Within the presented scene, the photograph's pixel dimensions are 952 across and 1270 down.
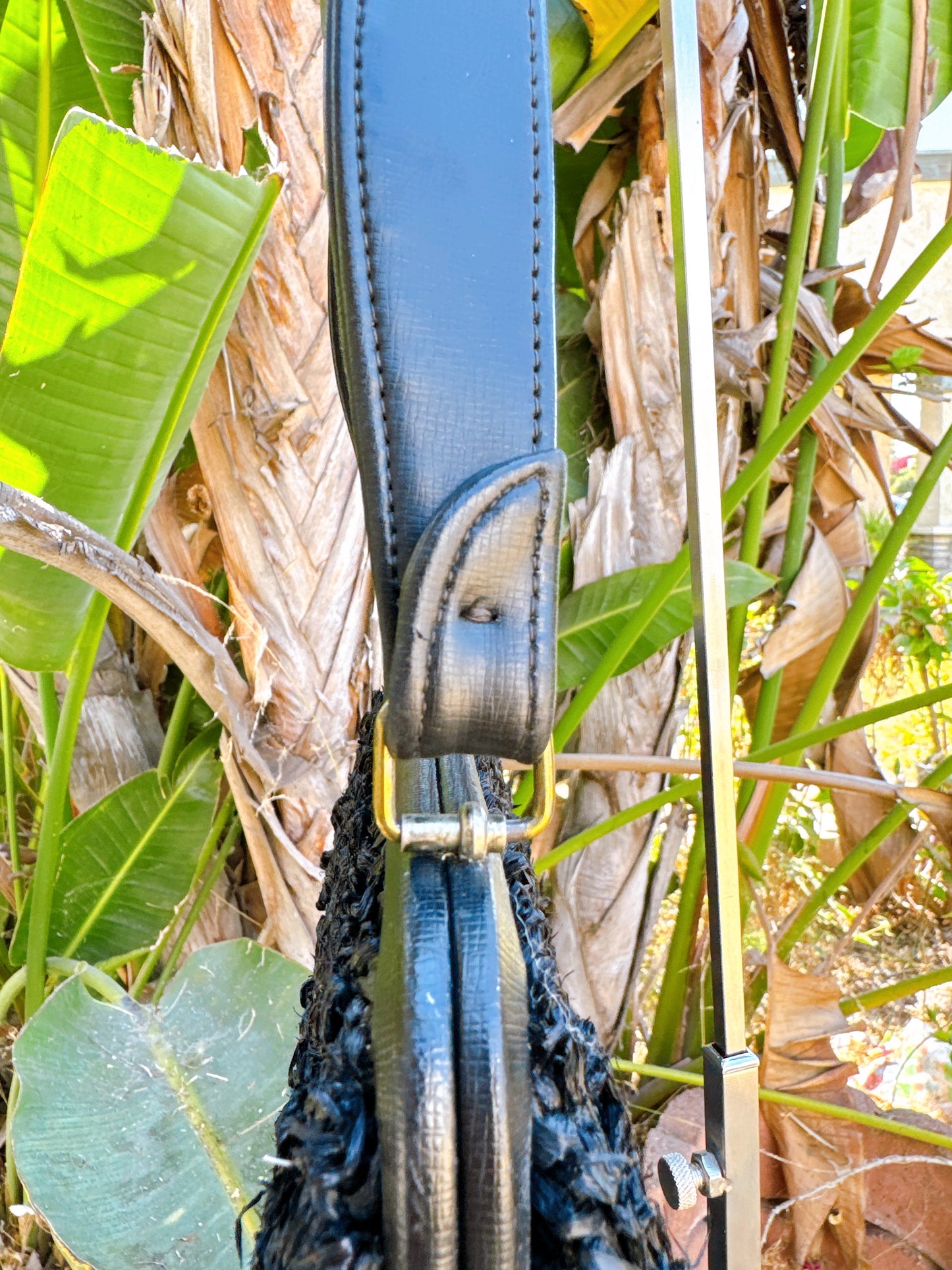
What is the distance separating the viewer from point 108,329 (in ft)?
1.73

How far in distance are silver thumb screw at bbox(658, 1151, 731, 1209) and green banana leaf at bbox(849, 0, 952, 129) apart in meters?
0.90

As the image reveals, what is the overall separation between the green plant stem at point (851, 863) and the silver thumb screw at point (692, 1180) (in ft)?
2.18

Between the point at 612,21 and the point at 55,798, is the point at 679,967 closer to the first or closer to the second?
the point at 55,798

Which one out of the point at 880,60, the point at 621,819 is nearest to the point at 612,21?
the point at 880,60

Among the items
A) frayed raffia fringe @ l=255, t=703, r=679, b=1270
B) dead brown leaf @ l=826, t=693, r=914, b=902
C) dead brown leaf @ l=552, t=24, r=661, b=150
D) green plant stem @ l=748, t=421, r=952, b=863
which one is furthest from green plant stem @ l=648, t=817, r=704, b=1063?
frayed raffia fringe @ l=255, t=703, r=679, b=1270

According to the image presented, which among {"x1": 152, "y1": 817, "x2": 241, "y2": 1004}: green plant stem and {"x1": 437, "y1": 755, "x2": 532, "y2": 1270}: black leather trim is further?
{"x1": 152, "y1": 817, "x2": 241, "y2": 1004}: green plant stem

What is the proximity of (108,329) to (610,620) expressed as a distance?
1.46ft

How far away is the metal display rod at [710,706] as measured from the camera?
0.65ft

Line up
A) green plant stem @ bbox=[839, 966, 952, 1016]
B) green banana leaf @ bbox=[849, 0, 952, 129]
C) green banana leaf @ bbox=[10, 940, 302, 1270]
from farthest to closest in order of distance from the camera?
green banana leaf @ bbox=[849, 0, 952, 129]
green plant stem @ bbox=[839, 966, 952, 1016]
green banana leaf @ bbox=[10, 940, 302, 1270]

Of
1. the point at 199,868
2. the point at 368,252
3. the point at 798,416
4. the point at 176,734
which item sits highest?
the point at 798,416

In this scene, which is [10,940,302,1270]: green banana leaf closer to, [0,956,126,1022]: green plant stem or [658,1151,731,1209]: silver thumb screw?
[0,956,126,1022]: green plant stem

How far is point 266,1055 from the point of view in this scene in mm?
541

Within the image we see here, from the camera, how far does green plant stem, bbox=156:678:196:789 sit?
2.52 ft

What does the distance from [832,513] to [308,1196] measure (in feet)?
3.13
